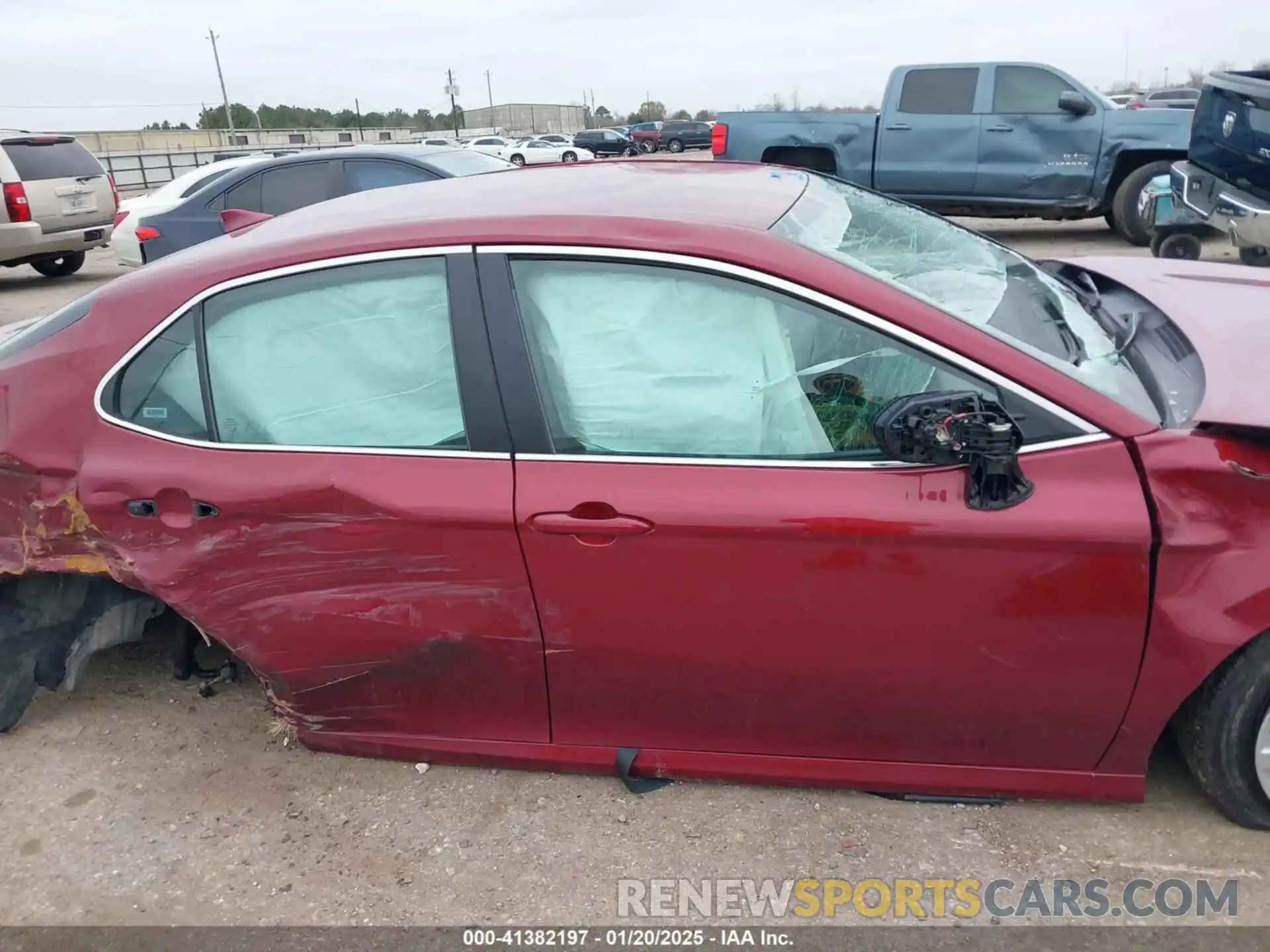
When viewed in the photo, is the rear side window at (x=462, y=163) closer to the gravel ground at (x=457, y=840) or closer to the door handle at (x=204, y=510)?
the door handle at (x=204, y=510)

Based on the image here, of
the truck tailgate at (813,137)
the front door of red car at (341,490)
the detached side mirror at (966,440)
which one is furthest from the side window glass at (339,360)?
the truck tailgate at (813,137)

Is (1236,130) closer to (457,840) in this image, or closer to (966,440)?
(966,440)

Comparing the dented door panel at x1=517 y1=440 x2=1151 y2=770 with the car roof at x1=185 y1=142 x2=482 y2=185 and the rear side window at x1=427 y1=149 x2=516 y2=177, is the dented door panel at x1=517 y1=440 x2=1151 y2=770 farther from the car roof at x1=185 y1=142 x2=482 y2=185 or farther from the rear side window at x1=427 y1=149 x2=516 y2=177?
the car roof at x1=185 y1=142 x2=482 y2=185

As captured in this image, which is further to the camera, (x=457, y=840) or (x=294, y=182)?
(x=294, y=182)

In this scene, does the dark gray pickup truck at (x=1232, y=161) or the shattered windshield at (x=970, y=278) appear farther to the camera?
the dark gray pickup truck at (x=1232, y=161)

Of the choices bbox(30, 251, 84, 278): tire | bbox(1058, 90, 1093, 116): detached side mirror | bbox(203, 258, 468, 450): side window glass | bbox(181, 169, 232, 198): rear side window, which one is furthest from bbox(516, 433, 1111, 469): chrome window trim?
bbox(30, 251, 84, 278): tire

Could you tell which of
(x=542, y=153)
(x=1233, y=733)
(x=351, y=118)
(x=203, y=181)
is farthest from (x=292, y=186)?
(x=351, y=118)

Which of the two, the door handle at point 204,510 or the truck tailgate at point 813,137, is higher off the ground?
the truck tailgate at point 813,137

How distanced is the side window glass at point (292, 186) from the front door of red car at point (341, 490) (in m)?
5.66

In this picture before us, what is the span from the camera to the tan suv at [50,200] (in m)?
10.6

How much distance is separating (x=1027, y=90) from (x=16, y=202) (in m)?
11.2

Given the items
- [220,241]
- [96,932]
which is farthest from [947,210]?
[96,932]

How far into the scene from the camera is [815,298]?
2105 mm

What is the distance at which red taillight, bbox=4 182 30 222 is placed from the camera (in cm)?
1054
